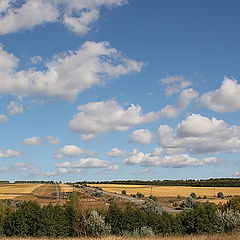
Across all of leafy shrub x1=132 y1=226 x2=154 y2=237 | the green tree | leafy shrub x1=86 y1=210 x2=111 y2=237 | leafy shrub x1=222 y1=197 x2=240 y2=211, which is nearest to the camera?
leafy shrub x1=132 y1=226 x2=154 y2=237

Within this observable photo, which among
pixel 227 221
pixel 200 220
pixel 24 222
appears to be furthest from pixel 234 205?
pixel 24 222

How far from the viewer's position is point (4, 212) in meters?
42.0

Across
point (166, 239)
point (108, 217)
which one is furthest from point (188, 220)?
point (166, 239)

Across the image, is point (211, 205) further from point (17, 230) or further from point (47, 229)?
point (17, 230)

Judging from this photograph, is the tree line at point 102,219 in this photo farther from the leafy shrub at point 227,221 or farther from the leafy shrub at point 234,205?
the leafy shrub at point 234,205

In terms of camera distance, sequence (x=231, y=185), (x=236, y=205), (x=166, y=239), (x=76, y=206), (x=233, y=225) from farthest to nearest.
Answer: (x=231, y=185) < (x=236, y=205) < (x=76, y=206) < (x=233, y=225) < (x=166, y=239)

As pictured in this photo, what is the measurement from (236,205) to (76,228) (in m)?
22.7

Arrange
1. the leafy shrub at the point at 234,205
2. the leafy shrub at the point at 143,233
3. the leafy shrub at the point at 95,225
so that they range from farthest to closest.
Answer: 1. the leafy shrub at the point at 234,205
2. the leafy shrub at the point at 95,225
3. the leafy shrub at the point at 143,233

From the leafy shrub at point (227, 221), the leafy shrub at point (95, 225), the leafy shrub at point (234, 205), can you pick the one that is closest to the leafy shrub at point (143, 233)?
the leafy shrub at point (95, 225)

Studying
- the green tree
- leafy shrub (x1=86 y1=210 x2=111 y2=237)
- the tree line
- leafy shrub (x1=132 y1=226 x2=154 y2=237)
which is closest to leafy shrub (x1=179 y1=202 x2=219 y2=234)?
the tree line

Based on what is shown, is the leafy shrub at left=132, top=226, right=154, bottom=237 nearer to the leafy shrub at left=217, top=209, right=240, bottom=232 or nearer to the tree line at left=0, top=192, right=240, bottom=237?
the tree line at left=0, top=192, right=240, bottom=237

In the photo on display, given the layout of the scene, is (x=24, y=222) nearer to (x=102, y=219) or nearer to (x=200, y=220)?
(x=102, y=219)

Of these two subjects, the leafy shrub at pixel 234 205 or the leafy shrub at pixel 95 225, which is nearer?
the leafy shrub at pixel 95 225

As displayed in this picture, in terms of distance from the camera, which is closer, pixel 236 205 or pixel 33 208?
pixel 33 208
